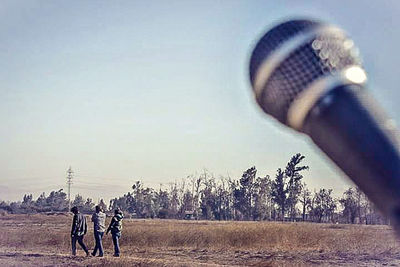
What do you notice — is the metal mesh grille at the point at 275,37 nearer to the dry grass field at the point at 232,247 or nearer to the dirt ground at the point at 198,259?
the dirt ground at the point at 198,259

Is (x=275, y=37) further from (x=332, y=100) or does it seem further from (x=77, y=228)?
(x=77, y=228)

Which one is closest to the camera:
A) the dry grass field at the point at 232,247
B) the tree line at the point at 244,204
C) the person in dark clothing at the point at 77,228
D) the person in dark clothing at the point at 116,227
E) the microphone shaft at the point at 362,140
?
the microphone shaft at the point at 362,140

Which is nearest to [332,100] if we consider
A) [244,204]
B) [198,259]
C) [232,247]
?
[198,259]

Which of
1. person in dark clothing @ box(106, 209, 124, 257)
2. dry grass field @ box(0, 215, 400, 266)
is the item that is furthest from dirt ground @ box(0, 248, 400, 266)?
person in dark clothing @ box(106, 209, 124, 257)

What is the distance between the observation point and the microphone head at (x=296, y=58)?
1.47 meters

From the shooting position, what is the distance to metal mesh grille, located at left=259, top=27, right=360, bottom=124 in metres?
1.47

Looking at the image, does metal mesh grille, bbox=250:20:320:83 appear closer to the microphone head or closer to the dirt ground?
the microphone head

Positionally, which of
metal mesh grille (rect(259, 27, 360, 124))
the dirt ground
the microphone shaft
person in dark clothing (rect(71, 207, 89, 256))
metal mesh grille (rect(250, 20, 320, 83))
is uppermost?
metal mesh grille (rect(250, 20, 320, 83))

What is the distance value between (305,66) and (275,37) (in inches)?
4.2

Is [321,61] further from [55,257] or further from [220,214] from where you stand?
[220,214]

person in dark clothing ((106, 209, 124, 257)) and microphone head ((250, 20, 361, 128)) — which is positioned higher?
microphone head ((250, 20, 361, 128))

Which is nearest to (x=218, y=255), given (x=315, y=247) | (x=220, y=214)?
(x=315, y=247)

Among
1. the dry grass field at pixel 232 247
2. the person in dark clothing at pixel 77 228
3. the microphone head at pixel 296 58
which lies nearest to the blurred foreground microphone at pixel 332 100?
the microphone head at pixel 296 58

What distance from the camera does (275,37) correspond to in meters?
1.50
